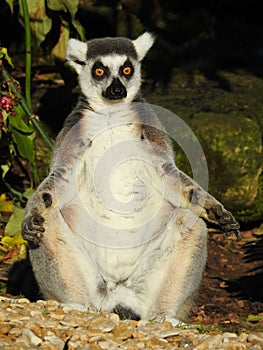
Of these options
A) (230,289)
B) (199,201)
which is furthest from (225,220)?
(230,289)

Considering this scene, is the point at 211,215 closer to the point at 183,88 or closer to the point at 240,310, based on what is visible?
the point at 240,310

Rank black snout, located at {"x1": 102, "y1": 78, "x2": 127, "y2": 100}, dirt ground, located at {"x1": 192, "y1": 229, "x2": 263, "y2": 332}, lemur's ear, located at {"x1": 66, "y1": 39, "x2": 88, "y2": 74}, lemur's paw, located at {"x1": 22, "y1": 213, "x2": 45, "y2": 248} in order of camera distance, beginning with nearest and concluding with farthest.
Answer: lemur's paw, located at {"x1": 22, "y1": 213, "x2": 45, "y2": 248}
black snout, located at {"x1": 102, "y1": 78, "x2": 127, "y2": 100}
lemur's ear, located at {"x1": 66, "y1": 39, "x2": 88, "y2": 74}
dirt ground, located at {"x1": 192, "y1": 229, "x2": 263, "y2": 332}

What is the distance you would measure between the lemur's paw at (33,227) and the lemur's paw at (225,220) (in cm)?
116

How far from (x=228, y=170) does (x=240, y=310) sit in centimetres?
184

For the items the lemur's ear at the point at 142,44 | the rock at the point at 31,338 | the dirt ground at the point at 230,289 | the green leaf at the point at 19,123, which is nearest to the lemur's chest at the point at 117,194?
the lemur's ear at the point at 142,44

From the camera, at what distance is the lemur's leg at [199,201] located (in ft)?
Answer: 18.9

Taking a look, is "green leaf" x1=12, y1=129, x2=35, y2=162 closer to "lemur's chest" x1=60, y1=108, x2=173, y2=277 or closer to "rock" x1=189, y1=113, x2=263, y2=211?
"rock" x1=189, y1=113, x2=263, y2=211

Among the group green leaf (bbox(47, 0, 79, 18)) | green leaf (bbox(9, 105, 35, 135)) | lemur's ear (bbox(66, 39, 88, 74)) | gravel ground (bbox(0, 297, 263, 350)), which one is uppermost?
green leaf (bbox(47, 0, 79, 18))

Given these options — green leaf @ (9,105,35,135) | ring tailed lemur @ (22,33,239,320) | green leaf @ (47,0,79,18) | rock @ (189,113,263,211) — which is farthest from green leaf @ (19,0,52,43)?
ring tailed lemur @ (22,33,239,320)

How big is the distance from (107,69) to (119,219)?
1.16 meters

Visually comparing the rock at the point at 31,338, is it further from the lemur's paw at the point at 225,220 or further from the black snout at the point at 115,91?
the black snout at the point at 115,91

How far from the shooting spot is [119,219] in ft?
19.6

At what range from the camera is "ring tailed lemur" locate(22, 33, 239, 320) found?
596 centimetres

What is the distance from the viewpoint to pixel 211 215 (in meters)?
5.88
